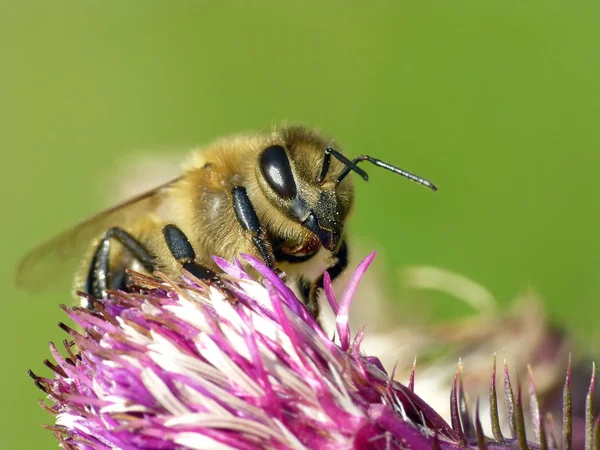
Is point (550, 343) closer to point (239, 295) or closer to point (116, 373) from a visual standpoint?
point (239, 295)

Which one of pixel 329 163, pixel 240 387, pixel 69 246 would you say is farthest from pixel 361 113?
pixel 240 387

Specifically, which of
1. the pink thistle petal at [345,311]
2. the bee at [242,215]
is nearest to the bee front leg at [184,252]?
the bee at [242,215]

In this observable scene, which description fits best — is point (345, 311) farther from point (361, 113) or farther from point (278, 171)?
point (361, 113)

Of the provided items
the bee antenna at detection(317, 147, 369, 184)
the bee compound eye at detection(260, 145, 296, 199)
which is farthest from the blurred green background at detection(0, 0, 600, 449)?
the bee compound eye at detection(260, 145, 296, 199)

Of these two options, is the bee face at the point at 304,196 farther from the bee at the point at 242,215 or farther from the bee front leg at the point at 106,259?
the bee front leg at the point at 106,259

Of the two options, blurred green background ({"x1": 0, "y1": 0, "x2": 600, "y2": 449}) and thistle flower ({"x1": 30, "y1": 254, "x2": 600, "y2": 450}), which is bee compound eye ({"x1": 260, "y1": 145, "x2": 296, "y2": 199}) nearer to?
thistle flower ({"x1": 30, "y1": 254, "x2": 600, "y2": 450})

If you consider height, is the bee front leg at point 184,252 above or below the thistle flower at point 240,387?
above

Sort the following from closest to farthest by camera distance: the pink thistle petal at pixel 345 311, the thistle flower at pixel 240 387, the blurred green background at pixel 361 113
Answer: the thistle flower at pixel 240 387, the pink thistle petal at pixel 345 311, the blurred green background at pixel 361 113

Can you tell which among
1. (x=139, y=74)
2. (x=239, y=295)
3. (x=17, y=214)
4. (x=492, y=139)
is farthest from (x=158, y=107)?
(x=239, y=295)
